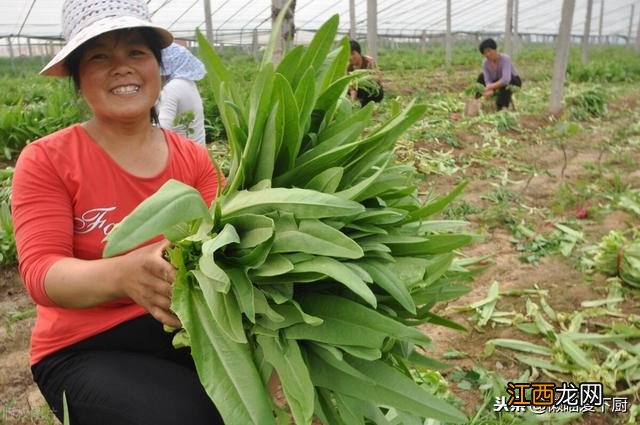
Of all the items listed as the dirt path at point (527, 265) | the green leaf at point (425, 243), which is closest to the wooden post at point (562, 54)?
the dirt path at point (527, 265)

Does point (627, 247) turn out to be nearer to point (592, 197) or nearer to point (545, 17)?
point (592, 197)

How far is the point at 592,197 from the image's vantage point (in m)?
4.86

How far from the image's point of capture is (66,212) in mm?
1427

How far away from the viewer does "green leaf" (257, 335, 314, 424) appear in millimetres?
1109

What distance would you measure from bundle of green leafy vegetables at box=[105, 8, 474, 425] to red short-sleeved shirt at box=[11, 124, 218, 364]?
0.35m

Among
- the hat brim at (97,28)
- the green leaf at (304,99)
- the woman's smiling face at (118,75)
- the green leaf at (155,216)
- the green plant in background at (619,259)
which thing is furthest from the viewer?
the green plant in background at (619,259)

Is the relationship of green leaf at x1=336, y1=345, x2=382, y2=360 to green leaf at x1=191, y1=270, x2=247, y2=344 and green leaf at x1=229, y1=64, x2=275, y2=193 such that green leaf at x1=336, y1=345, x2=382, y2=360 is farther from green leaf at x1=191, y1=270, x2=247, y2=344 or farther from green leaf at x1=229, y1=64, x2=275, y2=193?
green leaf at x1=229, y1=64, x2=275, y2=193

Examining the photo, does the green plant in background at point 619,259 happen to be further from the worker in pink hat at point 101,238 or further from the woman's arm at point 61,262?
the woman's arm at point 61,262

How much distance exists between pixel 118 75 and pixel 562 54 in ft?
27.9

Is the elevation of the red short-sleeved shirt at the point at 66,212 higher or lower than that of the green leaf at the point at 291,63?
lower

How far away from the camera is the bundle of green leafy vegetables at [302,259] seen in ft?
3.56

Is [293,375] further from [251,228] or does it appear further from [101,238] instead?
[101,238]

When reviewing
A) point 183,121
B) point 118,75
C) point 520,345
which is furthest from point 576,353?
point 183,121

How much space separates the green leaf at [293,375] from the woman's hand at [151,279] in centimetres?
20
